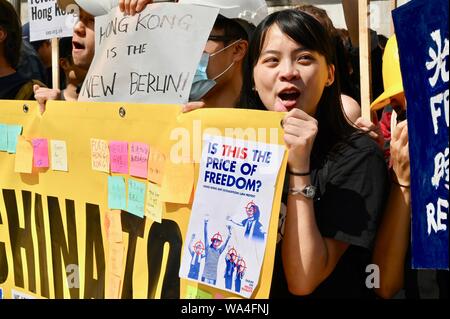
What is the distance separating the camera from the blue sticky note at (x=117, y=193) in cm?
366

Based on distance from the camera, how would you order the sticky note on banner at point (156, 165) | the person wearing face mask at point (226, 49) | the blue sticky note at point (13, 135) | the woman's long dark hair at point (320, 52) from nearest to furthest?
the woman's long dark hair at point (320, 52) → the sticky note on banner at point (156, 165) → the person wearing face mask at point (226, 49) → the blue sticky note at point (13, 135)

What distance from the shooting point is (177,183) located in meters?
3.31

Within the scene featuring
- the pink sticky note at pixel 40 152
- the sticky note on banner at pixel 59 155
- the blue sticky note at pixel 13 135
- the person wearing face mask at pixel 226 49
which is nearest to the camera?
the person wearing face mask at pixel 226 49

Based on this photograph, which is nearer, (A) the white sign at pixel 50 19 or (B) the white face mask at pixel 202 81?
(B) the white face mask at pixel 202 81

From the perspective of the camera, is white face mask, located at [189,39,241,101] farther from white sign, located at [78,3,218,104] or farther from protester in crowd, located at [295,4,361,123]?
protester in crowd, located at [295,4,361,123]

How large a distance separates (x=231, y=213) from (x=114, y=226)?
772 mm

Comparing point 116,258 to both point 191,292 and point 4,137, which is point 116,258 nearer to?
point 191,292

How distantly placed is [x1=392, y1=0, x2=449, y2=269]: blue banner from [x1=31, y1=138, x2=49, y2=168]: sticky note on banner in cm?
187

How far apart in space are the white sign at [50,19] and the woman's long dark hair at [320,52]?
7.21 ft

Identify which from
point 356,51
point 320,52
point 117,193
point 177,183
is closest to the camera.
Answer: point 320,52

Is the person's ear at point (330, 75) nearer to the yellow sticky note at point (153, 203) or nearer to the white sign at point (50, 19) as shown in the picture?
the yellow sticky note at point (153, 203)

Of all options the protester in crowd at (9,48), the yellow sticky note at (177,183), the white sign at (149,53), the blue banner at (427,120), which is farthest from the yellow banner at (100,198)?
the protester in crowd at (9,48)

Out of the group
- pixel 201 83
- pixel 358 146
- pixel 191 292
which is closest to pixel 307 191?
pixel 358 146

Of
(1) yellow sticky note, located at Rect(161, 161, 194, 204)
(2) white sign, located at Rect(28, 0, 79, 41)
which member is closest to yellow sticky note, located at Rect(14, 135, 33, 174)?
(1) yellow sticky note, located at Rect(161, 161, 194, 204)
